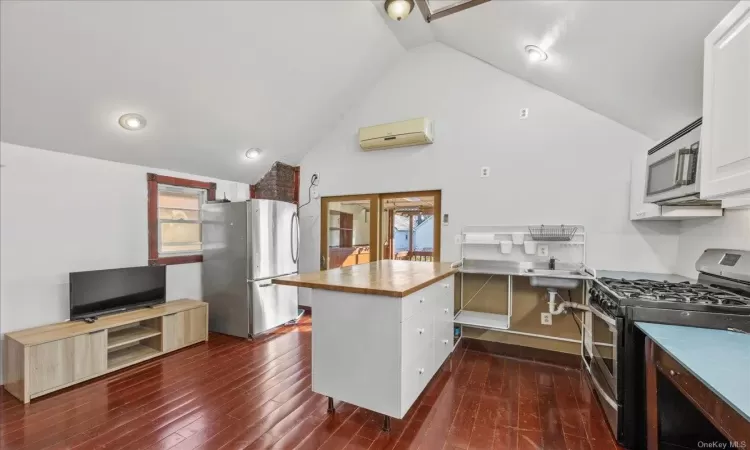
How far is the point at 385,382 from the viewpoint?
6.39 ft

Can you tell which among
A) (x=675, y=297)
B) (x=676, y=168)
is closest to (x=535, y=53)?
(x=676, y=168)

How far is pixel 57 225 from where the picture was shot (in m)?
2.82

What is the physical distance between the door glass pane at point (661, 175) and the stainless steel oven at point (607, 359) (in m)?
0.87

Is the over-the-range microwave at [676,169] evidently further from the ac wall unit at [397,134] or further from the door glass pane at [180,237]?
the door glass pane at [180,237]

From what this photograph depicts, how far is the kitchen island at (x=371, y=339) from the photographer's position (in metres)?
1.92

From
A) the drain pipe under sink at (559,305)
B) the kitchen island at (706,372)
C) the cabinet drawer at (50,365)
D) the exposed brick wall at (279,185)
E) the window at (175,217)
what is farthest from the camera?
the exposed brick wall at (279,185)

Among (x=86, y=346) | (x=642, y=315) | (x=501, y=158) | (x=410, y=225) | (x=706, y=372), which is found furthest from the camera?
(x=410, y=225)

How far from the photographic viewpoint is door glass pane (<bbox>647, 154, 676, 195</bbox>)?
189cm

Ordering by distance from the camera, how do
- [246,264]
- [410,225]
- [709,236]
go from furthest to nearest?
[410,225]
[246,264]
[709,236]

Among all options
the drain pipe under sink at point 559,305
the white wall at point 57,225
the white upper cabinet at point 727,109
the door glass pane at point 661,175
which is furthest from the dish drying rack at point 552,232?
the white wall at point 57,225

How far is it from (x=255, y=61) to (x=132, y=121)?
1.25 m

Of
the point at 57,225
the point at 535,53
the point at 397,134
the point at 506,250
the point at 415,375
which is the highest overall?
the point at 535,53

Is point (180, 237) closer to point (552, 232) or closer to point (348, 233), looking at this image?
point (348, 233)

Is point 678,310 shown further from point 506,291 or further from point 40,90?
point 40,90
